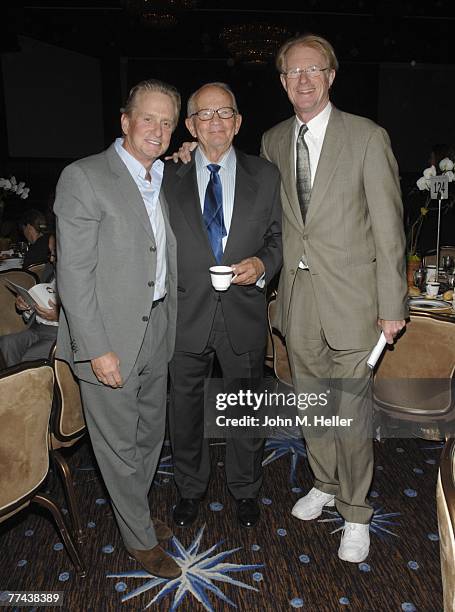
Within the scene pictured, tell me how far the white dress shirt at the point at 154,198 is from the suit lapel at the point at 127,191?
4 centimetres

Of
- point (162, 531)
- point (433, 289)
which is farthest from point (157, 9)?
point (162, 531)

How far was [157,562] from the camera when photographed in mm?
2273

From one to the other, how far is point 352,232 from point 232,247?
0.48 m

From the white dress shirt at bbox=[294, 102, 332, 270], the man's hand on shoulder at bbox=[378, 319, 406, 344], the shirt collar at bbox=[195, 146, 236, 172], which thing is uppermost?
the white dress shirt at bbox=[294, 102, 332, 270]

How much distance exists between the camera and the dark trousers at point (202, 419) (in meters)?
2.48

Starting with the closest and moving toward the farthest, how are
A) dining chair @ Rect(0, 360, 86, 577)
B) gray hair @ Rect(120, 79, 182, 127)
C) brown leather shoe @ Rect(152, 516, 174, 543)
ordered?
1. dining chair @ Rect(0, 360, 86, 577)
2. gray hair @ Rect(120, 79, 182, 127)
3. brown leather shoe @ Rect(152, 516, 174, 543)

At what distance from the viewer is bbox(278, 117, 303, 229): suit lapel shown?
2.35 meters

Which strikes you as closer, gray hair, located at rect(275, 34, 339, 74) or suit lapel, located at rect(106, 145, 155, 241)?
suit lapel, located at rect(106, 145, 155, 241)

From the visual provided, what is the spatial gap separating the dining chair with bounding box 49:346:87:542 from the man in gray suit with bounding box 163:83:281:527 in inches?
16.6

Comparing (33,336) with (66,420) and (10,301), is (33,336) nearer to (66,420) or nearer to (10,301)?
(10,301)

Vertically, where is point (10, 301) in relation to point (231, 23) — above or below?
below

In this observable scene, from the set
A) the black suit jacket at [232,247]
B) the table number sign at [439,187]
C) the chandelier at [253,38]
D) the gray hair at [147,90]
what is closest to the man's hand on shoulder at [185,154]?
the black suit jacket at [232,247]

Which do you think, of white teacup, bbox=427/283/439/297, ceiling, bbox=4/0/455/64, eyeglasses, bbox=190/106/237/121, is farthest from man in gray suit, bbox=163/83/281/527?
ceiling, bbox=4/0/455/64

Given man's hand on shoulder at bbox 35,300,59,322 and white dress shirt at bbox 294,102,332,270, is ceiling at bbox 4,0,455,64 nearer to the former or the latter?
man's hand on shoulder at bbox 35,300,59,322
